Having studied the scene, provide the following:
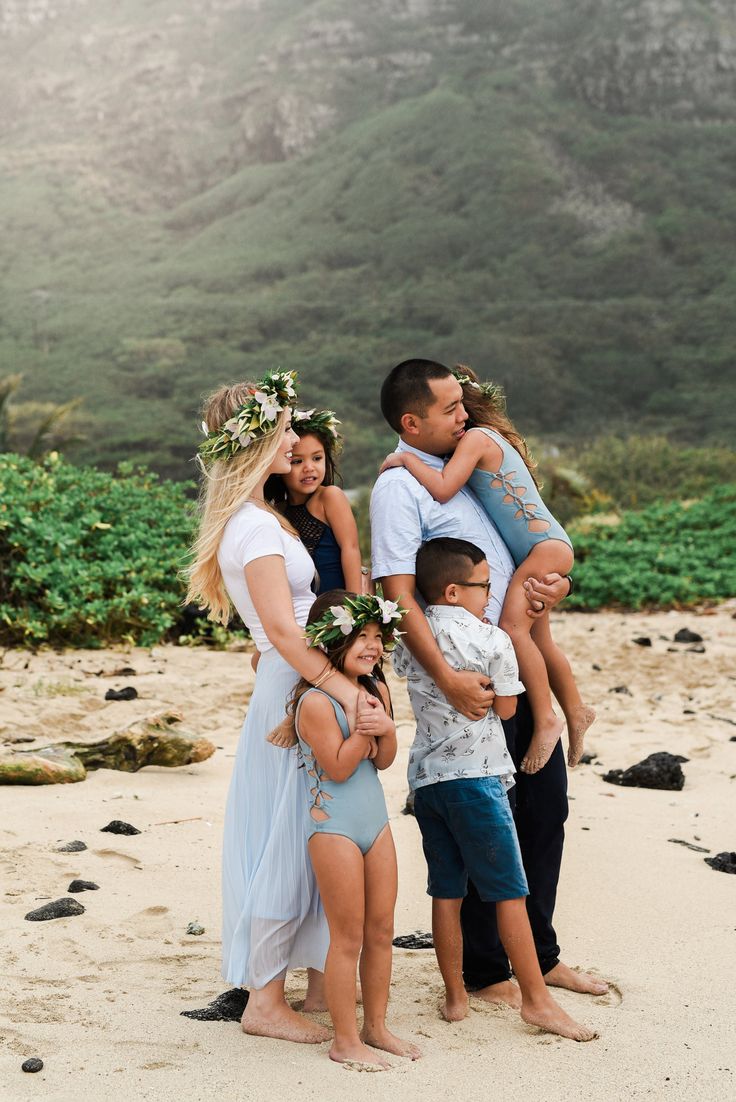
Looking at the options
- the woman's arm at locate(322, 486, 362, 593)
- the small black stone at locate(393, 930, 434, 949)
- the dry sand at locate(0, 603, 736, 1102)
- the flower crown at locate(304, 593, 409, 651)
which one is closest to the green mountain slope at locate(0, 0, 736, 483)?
the dry sand at locate(0, 603, 736, 1102)

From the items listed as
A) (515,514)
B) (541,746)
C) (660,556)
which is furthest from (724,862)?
(660,556)

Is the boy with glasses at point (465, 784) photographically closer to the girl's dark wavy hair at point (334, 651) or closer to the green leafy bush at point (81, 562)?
the girl's dark wavy hair at point (334, 651)

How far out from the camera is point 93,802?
15.5ft

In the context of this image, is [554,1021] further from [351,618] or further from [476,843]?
[351,618]

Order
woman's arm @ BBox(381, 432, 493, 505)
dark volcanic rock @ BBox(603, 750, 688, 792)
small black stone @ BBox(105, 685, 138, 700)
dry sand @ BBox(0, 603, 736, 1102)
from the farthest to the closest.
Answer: small black stone @ BBox(105, 685, 138, 700), dark volcanic rock @ BBox(603, 750, 688, 792), woman's arm @ BBox(381, 432, 493, 505), dry sand @ BBox(0, 603, 736, 1102)

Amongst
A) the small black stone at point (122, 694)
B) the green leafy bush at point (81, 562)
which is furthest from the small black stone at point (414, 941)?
the green leafy bush at point (81, 562)

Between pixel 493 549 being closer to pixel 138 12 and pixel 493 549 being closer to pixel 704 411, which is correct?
pixel 704 411

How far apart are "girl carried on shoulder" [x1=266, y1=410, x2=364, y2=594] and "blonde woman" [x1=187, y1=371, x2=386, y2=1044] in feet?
0.51

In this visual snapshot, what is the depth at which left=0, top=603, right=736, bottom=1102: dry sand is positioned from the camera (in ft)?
8.71

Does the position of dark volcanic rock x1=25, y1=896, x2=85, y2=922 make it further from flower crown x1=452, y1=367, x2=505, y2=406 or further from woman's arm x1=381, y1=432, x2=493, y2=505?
flower crown x1=452, y1=367, x2=505, y2=406

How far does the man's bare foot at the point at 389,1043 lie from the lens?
279 cm

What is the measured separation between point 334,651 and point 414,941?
134 cm

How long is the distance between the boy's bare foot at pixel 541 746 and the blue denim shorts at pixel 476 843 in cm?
25

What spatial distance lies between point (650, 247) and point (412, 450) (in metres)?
36.3
